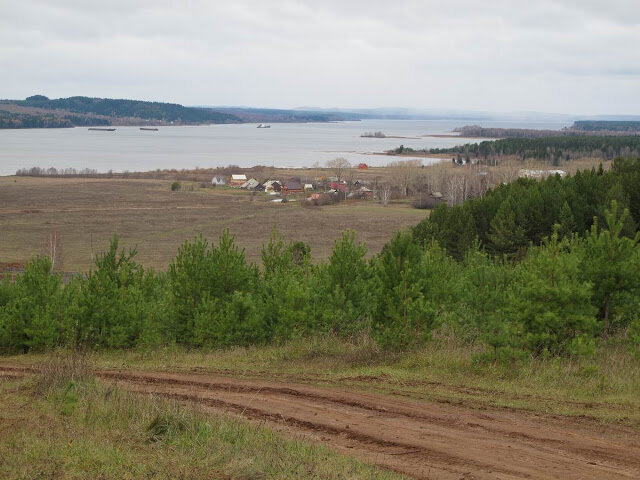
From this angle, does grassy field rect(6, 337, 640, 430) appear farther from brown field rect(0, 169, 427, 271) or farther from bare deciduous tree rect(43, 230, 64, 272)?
brown field rect(0, 169, 427, 271)

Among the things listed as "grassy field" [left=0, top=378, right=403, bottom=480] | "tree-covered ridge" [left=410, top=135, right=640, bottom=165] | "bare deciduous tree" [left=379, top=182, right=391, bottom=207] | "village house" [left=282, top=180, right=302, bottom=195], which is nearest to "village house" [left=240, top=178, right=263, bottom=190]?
"village house" [left=282, top=180, right=302, bottom=195]

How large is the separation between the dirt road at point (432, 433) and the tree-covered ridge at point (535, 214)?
2675 centimetres

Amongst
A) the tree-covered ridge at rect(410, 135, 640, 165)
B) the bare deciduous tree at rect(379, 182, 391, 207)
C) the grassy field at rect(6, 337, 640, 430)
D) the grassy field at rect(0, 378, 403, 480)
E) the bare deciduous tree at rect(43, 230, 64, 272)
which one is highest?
the tree-covered ridge at rect(410, 135, 640, 165)

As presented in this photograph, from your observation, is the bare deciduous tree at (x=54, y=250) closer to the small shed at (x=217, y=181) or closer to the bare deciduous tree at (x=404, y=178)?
the small shed at (x=217, y=181)

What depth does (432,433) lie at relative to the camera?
8.32 meters

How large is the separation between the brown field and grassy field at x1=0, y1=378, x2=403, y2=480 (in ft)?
131

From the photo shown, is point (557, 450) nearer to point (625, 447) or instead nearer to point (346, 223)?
point (625, 447)

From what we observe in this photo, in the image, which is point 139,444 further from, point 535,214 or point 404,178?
point 404,178

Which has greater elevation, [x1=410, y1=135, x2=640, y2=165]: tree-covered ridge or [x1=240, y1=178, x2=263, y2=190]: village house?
[x1=410, y1=135, x2=640, y2=165]: tree-covered ridge

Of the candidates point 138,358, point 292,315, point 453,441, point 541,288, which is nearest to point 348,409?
point 453,441

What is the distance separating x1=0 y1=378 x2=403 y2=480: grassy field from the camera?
6332mm

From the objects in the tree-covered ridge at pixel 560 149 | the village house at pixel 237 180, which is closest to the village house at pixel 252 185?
the village house at pixel 237 180

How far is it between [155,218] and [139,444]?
221 feet

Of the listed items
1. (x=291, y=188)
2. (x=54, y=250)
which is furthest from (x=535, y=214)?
(x=291, y=188)
